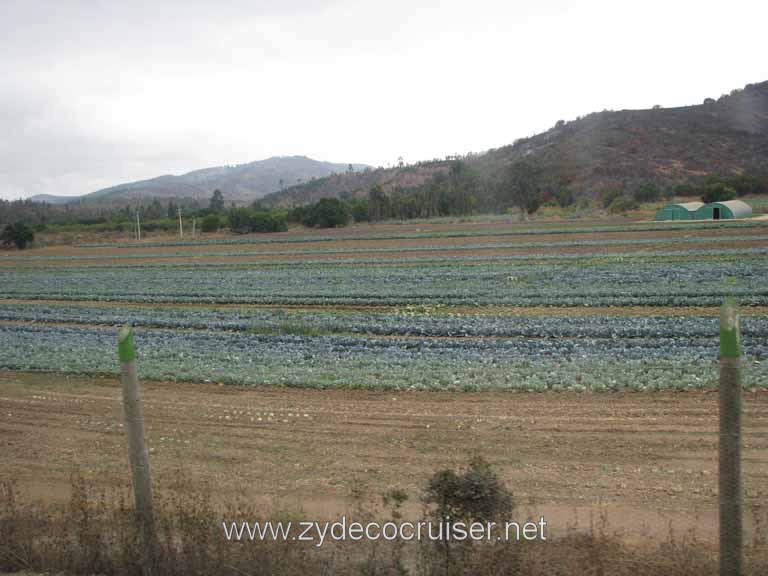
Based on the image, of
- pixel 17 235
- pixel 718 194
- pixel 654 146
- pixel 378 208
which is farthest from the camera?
pixel 654 146

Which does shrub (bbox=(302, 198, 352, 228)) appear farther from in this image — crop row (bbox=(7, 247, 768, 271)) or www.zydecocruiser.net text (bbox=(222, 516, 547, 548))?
www.zydecocruiser.net text (bbox=(222, 516, 547, 548))

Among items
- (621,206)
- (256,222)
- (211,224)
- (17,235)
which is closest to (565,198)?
(621,206)

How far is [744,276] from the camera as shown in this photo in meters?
26.8

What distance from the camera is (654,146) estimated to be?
11844 cm

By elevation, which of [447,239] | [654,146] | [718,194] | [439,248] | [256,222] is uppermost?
[654,146]

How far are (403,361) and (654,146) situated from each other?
119 meters

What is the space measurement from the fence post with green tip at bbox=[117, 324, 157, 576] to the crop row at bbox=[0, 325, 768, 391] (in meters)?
6.82

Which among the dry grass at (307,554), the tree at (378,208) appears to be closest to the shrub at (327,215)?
the tree at (378,208)

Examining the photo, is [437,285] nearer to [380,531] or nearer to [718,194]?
[380,531]

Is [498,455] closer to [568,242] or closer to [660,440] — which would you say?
[660,440]

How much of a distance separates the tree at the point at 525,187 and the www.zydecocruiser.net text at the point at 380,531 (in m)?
88.2

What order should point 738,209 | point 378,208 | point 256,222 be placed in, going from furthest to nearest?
point 378,208
point 256,222
point 738,209

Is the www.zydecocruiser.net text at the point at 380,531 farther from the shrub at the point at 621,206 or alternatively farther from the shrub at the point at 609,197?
the shrub at the point at 609,197

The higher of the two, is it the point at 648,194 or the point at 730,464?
the point at 648,194
